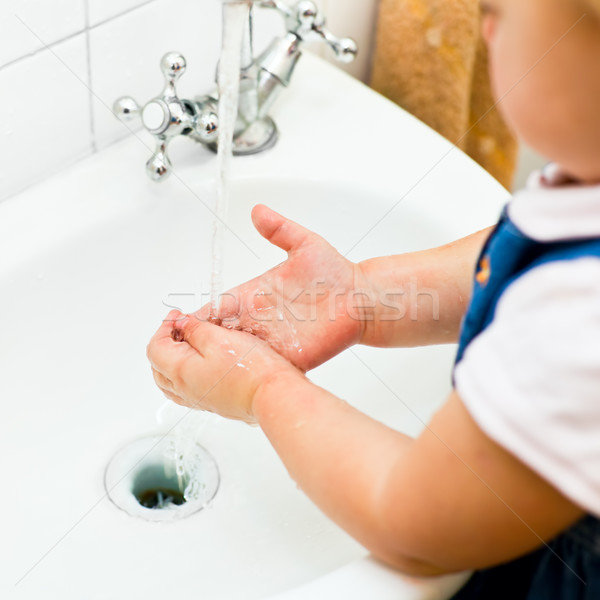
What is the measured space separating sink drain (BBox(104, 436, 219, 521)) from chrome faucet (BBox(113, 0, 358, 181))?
0.65ft

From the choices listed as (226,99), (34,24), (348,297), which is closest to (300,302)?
(348,297)

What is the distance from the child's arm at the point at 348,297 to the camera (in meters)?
0.55

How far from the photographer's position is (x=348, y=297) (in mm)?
555

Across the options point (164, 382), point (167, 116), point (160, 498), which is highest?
point (167, 116)

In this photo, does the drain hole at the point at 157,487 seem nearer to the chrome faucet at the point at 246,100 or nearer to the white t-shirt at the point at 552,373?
the chrome faucet at the point at 246,100

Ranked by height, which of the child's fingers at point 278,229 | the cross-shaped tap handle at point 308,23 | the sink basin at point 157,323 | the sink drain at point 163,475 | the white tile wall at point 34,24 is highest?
the white tile wall at point 34,24

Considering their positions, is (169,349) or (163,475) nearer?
(169,349)

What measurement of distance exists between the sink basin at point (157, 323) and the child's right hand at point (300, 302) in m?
0.10

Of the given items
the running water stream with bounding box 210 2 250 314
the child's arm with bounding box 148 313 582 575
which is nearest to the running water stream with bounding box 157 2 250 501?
the running water stream with bounding box 210 2 250 314

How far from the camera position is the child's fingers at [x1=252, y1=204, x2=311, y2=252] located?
1.82 feet

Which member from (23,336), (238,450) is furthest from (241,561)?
(23,336)

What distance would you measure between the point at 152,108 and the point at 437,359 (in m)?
0.27

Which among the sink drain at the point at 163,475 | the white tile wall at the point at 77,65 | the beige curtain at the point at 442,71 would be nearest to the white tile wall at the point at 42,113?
the white tile wall at the point at 77,65

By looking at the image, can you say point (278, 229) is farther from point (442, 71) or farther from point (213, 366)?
point (442, 71)
